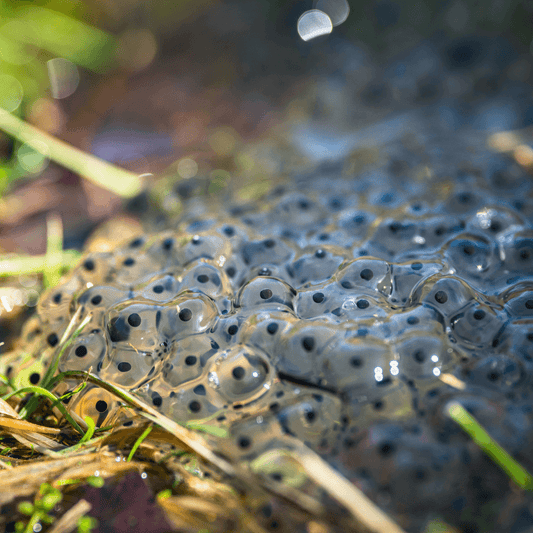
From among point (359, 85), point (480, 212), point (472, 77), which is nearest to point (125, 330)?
point (480, 212)

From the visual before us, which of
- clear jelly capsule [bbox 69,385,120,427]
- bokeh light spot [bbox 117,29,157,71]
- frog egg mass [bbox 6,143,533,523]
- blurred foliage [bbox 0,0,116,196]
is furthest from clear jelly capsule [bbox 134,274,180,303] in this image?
bokeh light spot [bbox 117,29,157,71]

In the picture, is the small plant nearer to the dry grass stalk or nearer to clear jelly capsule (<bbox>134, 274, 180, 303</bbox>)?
the dry grass stalk

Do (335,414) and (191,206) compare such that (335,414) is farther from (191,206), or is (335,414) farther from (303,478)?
(191,206)

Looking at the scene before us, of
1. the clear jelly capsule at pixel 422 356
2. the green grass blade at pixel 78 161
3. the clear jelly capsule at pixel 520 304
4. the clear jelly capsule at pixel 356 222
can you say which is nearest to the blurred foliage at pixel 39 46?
the green grass blade at pixel 78 161

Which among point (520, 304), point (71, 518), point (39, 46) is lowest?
point (71, 518)

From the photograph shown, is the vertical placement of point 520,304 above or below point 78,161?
below

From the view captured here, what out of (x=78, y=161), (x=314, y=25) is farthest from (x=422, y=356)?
(x=314, y=25)

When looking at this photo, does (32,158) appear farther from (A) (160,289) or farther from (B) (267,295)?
(B) (267,295)
